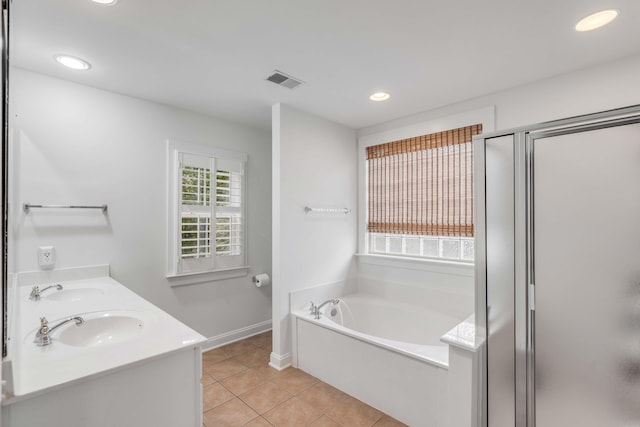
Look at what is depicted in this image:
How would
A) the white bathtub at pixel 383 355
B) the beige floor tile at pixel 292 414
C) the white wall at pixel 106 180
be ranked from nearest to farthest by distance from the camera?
the white bathtub at pixel 383 355, the beige floor tile at pixel 292 414, the white wall at pixel 106 180

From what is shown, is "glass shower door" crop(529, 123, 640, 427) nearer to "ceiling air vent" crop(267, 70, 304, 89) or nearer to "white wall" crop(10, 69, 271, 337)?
"ceiling air vent" crop(267, 70, 304, 89)

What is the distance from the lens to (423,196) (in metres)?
3.08

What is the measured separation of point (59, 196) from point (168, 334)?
1.68m

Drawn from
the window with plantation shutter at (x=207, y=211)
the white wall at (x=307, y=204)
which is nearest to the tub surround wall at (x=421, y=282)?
the white wall at (x=307, y=204)

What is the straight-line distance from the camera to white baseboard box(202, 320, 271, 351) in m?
3.12

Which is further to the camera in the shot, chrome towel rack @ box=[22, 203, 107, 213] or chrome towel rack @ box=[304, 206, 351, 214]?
chrome towel rack @ box=[304, 206, 351, 214]

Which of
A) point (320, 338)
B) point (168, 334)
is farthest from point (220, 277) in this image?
point (168, 334)

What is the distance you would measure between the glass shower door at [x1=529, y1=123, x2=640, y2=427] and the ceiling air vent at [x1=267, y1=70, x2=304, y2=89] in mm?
1655

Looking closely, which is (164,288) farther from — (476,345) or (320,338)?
(476,345)

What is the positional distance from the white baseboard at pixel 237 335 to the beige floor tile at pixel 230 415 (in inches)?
39.2

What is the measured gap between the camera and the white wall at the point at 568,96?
1982mm

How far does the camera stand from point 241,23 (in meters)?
1.65

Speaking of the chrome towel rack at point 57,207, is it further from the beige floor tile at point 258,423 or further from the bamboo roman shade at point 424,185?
the bamboo roman shade at point 424,185

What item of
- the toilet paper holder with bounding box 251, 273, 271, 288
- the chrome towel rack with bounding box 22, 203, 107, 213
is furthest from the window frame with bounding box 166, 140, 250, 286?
the chrome towel rack with bounding box 22, 203, 107, 213
